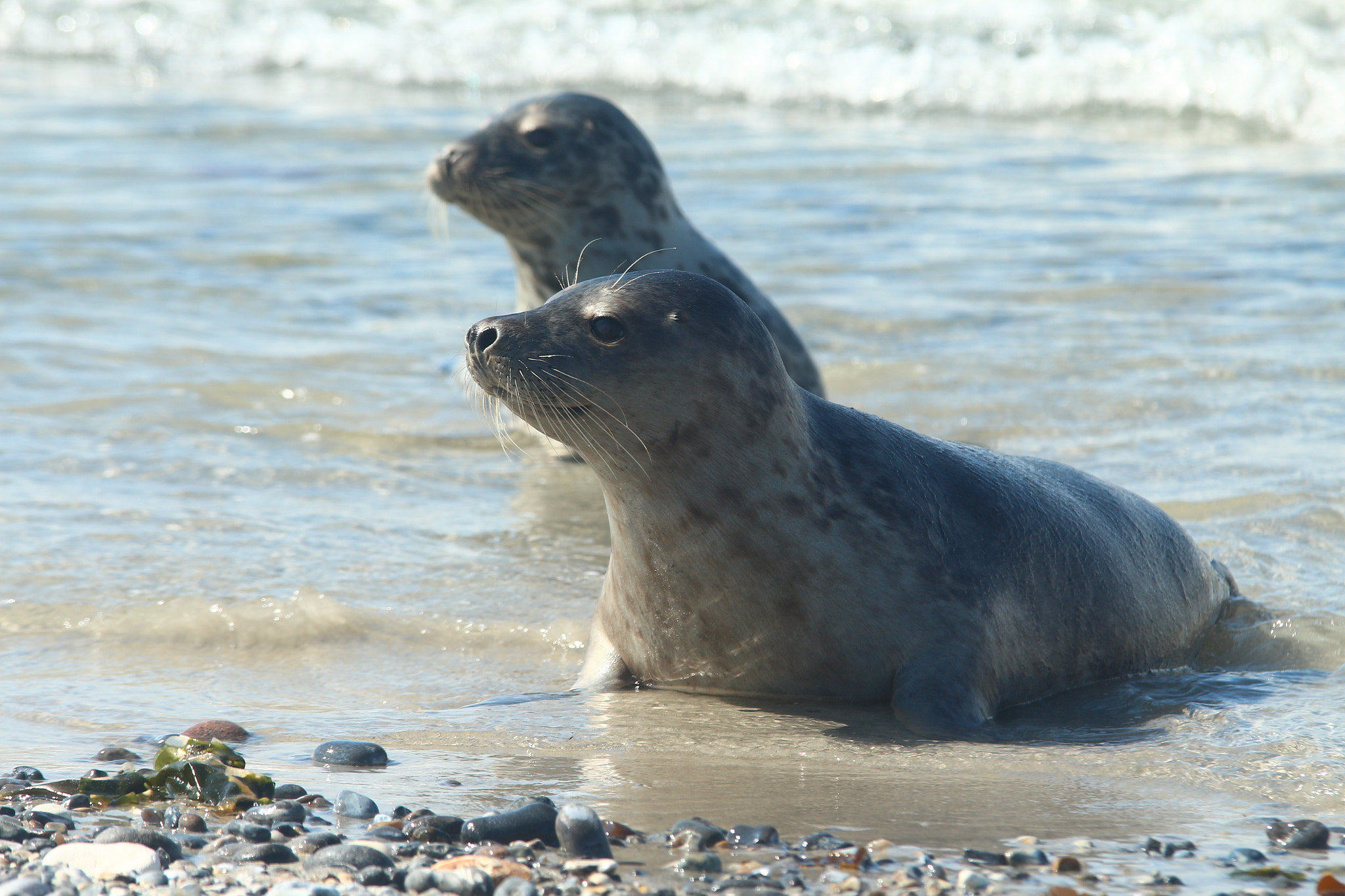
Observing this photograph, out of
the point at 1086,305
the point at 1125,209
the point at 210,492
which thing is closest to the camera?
the point at 210,492

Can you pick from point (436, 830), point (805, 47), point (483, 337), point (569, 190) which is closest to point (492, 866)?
point (436, 830)

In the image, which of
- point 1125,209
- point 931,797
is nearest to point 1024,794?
point 931,797

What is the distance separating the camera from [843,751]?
141 inches

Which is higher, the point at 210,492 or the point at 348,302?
the point at 348,302

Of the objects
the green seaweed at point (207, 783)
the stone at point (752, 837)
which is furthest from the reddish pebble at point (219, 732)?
the stone at point (752, 837)

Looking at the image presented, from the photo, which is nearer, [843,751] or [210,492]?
[843,751]

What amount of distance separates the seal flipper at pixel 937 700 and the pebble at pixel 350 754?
112 cm

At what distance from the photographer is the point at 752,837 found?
292cm

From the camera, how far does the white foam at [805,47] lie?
1586 cm

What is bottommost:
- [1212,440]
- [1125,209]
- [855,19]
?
[1212,440]

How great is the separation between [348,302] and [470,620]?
4827 mm

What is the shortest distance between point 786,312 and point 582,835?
6428 millimetres

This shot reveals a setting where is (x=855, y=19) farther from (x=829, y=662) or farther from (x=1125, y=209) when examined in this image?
(x=829, y=662)

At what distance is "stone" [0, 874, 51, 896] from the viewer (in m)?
2.60
